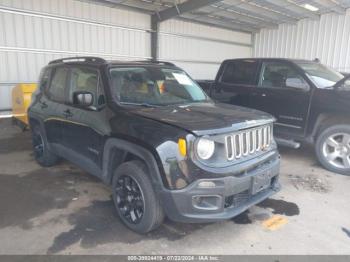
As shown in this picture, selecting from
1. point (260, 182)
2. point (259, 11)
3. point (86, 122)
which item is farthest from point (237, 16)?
point (260, 182)

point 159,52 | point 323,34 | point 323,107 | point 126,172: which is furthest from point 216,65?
point 126,172

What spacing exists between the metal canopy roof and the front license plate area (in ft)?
23.3

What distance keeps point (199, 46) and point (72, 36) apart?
19.3 ft

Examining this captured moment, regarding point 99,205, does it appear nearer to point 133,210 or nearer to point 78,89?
point 133,210

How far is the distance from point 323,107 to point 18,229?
15.8 ft

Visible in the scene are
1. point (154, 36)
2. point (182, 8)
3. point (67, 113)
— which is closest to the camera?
point (67, 113)

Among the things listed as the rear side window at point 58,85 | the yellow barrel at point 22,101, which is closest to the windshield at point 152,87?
the rear side window at point 58,85

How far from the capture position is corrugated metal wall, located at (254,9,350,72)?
38.6 ft

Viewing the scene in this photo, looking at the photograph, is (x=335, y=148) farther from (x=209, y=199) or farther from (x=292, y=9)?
(x=292, y=9)

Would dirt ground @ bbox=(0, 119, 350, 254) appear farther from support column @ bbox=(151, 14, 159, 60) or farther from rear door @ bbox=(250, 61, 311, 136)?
support column @ bbox=(151, 14, 159, 60)

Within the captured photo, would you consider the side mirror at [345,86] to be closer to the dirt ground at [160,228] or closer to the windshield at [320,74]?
the windshield at [320,74]

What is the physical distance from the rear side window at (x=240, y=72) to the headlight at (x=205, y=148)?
3692mm

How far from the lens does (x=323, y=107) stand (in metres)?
4.88

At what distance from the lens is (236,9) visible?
10992 mm
